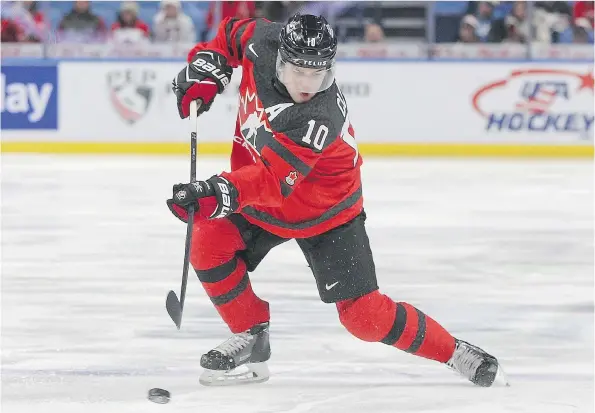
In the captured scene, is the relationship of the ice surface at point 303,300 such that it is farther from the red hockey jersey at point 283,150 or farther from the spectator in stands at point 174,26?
the spectator in stands at point 174,26

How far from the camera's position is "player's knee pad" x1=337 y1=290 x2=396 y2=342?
3186mm

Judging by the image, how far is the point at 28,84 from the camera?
28.5ft

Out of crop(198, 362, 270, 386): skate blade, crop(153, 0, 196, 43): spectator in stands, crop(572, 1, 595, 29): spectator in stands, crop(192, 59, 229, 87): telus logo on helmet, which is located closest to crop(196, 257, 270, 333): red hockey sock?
crop(198, 362, 270, 386): skate blade

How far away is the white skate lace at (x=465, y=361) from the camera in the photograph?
3277mm

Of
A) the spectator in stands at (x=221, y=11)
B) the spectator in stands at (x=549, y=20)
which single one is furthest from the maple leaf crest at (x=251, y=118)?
the spectator in stands at (x=549, y=20)

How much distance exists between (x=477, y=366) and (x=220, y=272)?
80 centimetres

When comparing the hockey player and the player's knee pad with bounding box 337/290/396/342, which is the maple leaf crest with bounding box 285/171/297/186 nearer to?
the hockey player

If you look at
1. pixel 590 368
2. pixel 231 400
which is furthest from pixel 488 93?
pixel 231 400

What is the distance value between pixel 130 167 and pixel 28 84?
4.45ft

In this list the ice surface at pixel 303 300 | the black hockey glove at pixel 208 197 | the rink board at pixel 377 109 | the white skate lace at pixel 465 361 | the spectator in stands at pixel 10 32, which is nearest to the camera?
the black hockey glove at pixel 208 197

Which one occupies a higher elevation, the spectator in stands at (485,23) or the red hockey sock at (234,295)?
the spectator in stands at (485,23)

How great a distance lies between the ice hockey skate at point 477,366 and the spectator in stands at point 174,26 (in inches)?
230

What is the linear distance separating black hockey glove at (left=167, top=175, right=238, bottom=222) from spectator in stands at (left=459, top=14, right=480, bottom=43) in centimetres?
631

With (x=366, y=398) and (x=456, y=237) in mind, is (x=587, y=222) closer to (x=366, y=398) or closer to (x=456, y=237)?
(x=456, y=237)
